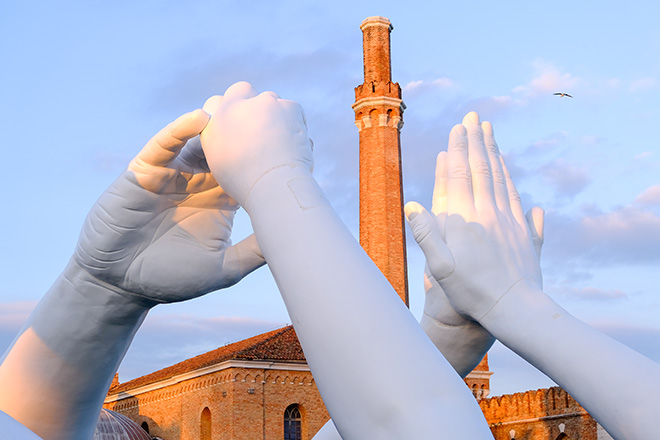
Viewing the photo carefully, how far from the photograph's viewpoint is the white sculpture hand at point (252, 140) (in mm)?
2943

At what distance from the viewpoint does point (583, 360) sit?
11.7 ft

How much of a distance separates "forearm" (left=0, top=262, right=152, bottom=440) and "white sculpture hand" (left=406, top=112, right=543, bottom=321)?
147 centimetres

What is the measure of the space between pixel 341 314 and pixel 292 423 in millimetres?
28797

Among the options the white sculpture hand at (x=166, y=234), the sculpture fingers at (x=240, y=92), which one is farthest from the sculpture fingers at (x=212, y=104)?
the white sculpture hand at (x=166, y=234)

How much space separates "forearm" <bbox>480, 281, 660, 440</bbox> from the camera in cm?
340

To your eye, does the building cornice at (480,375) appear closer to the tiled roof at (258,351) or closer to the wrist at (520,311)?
the tiled roof at (258,351)

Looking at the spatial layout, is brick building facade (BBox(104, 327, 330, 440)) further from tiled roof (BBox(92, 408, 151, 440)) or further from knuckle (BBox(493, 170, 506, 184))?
knuckle (BBox(493, 170, 506, 184))

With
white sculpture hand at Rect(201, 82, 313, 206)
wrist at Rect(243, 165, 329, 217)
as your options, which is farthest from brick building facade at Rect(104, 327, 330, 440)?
wrist at Rect(243, 165, 329, 217)

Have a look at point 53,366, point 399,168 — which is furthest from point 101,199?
point 399,168

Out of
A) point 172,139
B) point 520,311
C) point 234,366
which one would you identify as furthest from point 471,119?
point 234,366

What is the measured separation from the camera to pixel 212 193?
388cm

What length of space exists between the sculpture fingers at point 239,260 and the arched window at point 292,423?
27214 mm

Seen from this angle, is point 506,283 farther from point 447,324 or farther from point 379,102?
point 379,102

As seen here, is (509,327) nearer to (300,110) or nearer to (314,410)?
(300,110)
